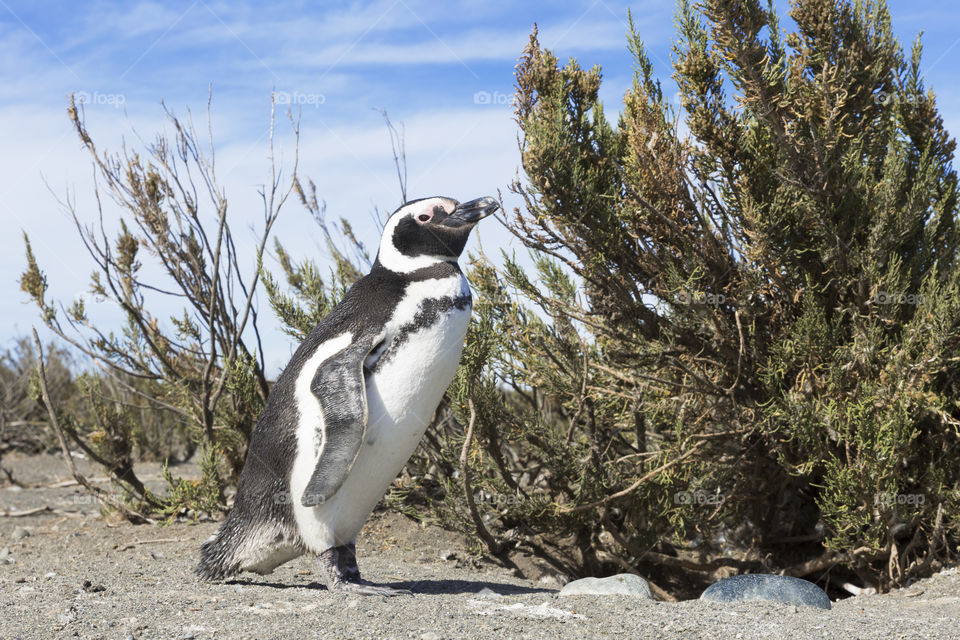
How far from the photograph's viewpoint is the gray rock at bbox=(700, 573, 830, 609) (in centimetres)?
370

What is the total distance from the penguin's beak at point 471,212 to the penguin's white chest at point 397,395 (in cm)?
25

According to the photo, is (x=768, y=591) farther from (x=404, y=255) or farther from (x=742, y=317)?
(x=404, y=255)

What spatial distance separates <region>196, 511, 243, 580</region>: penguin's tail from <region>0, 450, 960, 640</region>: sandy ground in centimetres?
6

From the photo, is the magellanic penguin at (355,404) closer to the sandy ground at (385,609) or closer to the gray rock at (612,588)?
the sandy ground at (385,609)

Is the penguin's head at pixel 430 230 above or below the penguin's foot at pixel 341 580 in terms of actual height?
above

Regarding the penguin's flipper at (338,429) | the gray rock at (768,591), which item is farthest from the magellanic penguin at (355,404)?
the gray rock at (768,591)

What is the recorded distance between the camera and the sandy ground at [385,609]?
2.89 m

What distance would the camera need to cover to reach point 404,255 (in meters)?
3.59

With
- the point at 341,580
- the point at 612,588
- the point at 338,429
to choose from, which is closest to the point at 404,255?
the point at 338,429

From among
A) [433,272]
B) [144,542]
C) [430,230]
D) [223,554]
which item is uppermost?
[430,230]

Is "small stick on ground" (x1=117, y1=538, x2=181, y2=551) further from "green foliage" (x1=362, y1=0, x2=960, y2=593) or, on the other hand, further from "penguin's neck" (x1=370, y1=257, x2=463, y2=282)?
"penguin's neck" (x1=370, y1=257, x2=463, y2=282)

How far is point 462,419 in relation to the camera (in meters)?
4.61

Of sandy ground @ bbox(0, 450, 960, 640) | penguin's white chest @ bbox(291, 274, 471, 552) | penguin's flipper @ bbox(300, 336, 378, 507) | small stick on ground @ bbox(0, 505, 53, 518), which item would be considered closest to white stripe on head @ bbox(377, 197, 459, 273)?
penguin's white chest @ bbox(291, 274, 471, 552)

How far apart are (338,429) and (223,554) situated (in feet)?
2.98
